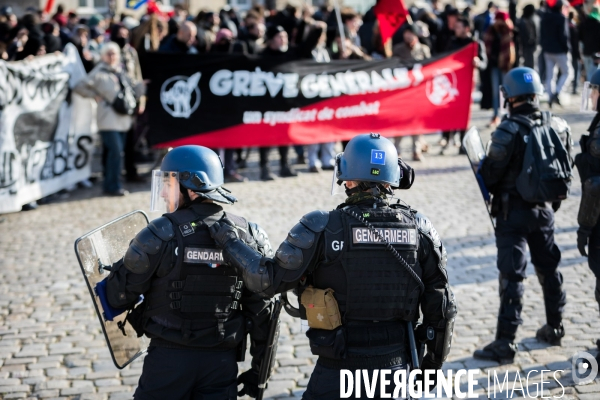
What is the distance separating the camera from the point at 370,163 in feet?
13.2

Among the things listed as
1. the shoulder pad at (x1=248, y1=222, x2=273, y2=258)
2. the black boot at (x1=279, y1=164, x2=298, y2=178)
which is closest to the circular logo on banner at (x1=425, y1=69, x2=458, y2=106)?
the black boot at (x1=279, y1=164, x2=298, y2=178)

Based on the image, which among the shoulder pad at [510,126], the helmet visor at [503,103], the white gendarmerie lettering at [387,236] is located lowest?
the white gendarmerie lettering at [387,236]

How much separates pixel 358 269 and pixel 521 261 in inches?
101

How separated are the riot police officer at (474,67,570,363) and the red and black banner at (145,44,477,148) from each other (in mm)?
6137

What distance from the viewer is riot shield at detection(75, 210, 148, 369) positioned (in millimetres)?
4270

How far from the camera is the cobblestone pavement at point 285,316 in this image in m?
5.89

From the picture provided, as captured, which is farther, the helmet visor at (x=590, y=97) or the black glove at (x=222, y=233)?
the helmet visor at (x=590, y=97)

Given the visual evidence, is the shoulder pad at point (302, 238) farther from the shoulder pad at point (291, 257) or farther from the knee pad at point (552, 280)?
the knee pad at point (552, 280)

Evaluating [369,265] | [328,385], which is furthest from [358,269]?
[328,385]

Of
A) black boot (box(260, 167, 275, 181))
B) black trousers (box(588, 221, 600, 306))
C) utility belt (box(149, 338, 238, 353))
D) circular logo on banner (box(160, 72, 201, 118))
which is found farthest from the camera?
black boot (box(260, 167, 275, 181))

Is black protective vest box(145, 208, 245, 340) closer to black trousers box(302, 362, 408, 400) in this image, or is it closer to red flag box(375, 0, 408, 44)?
black trousers box(302, 362, 408, 400)

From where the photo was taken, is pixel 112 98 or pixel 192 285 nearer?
pixel 192 285

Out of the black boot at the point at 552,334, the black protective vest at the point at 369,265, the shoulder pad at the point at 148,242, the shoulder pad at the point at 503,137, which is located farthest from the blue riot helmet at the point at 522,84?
the shoulder pad at the point at 148,242

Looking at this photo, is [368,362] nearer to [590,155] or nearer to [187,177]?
[187,177]
